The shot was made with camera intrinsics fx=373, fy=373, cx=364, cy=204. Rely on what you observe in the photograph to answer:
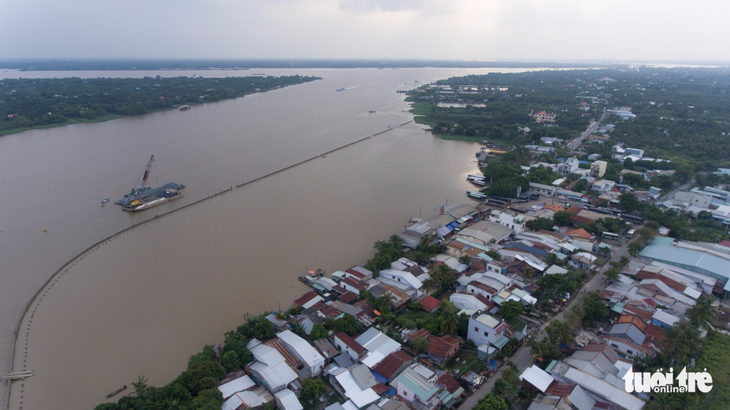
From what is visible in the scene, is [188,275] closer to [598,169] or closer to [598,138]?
[598,169]

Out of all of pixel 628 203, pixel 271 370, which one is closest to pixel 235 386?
pixel 271 370

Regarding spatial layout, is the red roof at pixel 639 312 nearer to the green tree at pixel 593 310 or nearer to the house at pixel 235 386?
the green tree at pixel 593 310

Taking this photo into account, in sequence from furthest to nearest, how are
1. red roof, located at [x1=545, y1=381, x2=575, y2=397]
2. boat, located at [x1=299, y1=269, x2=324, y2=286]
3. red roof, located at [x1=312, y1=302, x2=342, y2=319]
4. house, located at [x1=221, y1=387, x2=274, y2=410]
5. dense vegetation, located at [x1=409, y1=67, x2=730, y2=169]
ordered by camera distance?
1. dense vegetation, located at [x1=409, y1=67, x2=730, y2=169]
2. boat, located at [x1=299, y1=269, x2=324, y2=286]
3. red roof, located at [x1=312, y1=302, x2=342, y2=319]
4. red roof, located at [x1=545, y1=381, x2=575, y2=397]
5. house, located at [x1=221, y1=387, x2=274, y2=410]

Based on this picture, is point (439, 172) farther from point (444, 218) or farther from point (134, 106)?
point (134, 106)

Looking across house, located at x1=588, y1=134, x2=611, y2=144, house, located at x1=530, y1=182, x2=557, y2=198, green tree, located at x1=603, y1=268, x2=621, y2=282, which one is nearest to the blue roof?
green tree, located at x1=603, y1=268, x2=621, y2=282

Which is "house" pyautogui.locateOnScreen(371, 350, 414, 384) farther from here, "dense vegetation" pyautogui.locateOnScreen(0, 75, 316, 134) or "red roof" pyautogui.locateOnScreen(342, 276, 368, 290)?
"dense vegetation" pyautogui.locateOnScreen(0, 75, 316, 134)
